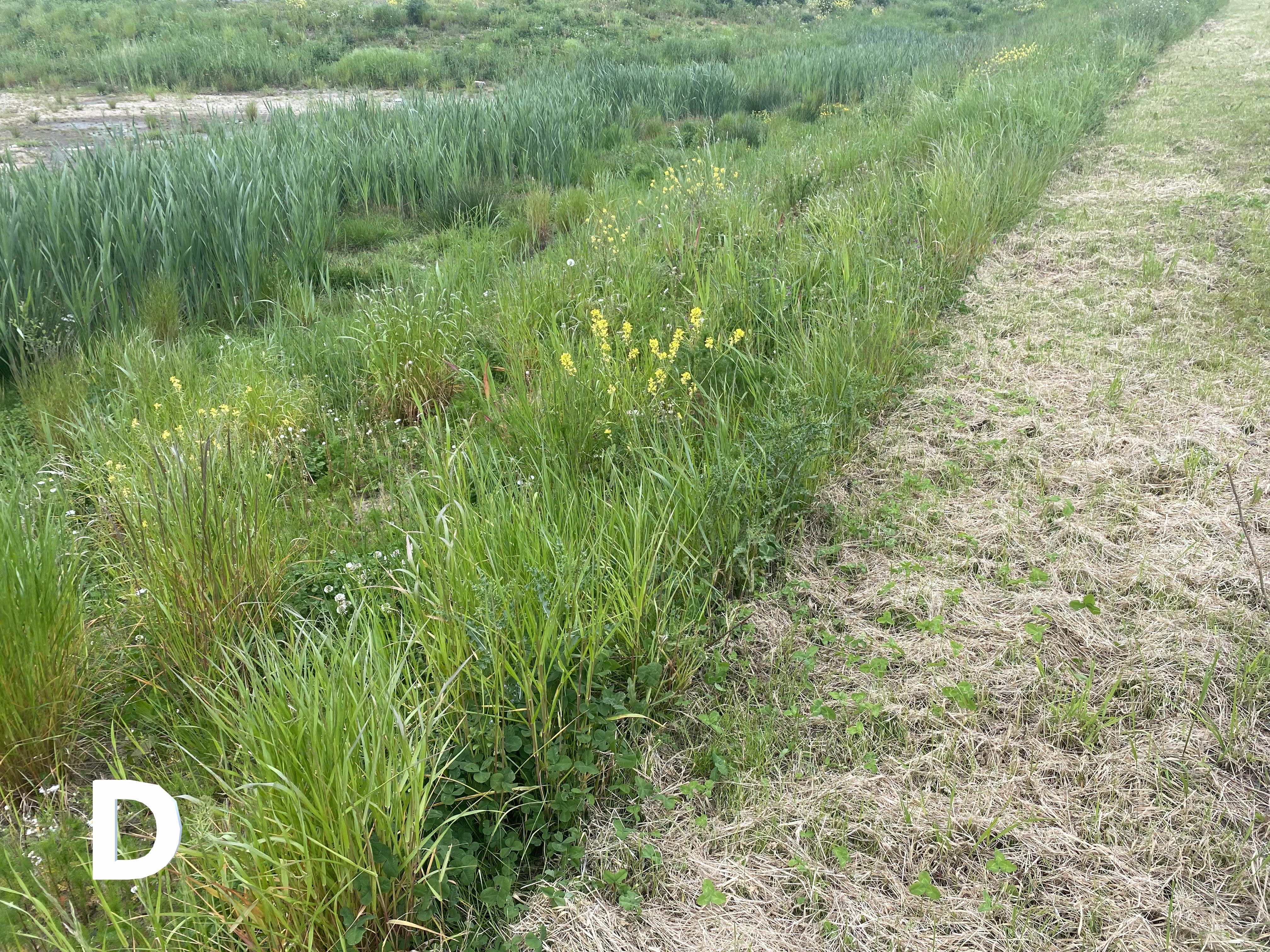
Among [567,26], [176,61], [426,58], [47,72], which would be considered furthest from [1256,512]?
[567,26]

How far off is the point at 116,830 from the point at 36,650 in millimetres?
867

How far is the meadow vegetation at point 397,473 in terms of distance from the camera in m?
1.72

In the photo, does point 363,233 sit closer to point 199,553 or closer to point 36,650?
point 199,553

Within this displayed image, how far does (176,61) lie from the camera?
15539 mm

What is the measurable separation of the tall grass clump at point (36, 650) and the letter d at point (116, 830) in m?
0.71

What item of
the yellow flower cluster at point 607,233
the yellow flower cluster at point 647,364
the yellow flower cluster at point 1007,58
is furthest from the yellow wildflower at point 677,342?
the yellow flower cluster at point 1007,58

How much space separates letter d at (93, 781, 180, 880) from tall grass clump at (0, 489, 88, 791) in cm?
71

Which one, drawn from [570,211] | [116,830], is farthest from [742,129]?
[116,830]

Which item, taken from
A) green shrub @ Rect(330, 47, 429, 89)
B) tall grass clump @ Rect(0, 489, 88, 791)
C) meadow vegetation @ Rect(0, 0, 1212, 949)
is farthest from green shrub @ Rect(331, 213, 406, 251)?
green shrub @ Rect(330, 47, 429, 89)

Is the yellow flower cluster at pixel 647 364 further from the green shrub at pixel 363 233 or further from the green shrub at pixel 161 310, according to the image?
the green shrub at pixel 363 233

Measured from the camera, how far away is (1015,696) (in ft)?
7.81

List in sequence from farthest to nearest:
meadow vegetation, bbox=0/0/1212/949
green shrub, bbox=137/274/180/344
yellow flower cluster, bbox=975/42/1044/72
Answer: yellow flower cluster, bbox=975/42/1044/72, green shrub, bbox=137/274/180/344, meadow vegetation, bbox=0/0/1212/949

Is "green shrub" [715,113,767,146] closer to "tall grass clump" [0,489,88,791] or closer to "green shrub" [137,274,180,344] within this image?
"green shrub" [137,274,180,344]

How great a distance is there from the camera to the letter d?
1359mm
